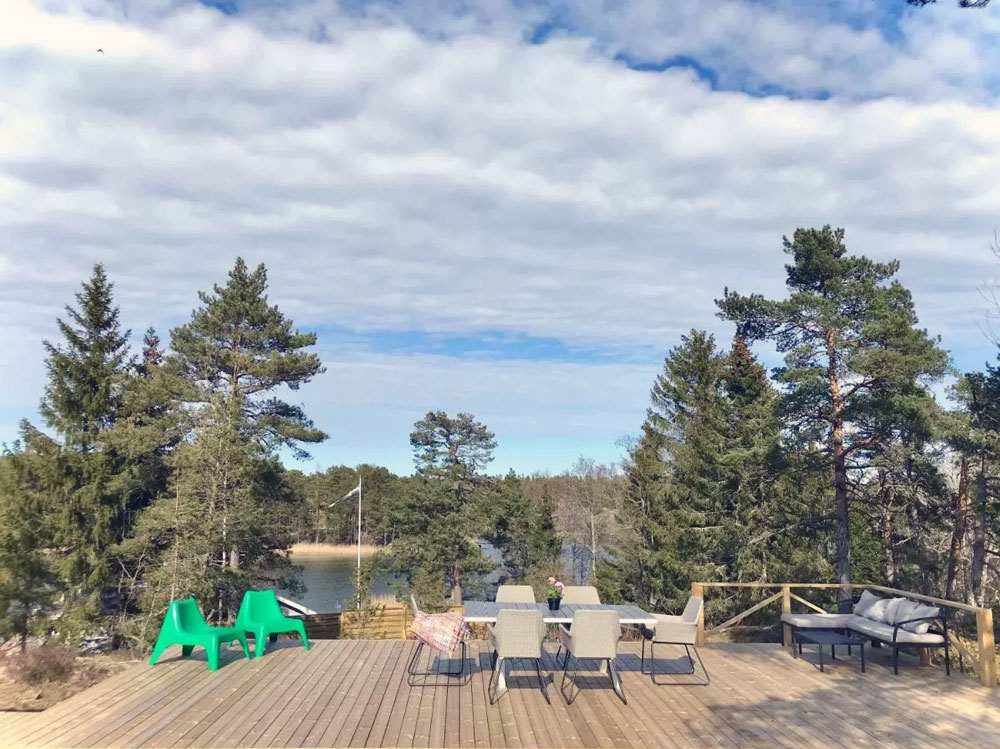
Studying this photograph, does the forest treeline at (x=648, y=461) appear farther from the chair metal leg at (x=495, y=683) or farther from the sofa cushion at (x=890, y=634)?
the chair metal leg at (x=495, y=683)

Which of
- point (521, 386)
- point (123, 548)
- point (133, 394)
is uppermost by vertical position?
point (521, 386)

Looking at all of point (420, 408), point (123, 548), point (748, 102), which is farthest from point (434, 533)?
point (748, 102)

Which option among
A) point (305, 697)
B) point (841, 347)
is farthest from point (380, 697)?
point (841, 347)

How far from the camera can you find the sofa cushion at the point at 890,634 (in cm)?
567

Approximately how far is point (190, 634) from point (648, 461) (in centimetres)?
1565

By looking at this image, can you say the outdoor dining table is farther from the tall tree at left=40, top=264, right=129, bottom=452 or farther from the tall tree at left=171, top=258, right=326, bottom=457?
the tall tree at left=171, top=258, right=326, bottom=457

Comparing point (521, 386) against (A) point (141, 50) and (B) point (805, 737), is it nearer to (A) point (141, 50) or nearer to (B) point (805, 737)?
(A) point (141, 50)

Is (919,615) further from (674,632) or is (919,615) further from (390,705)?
(390,705)

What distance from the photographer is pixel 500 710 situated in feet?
15.3

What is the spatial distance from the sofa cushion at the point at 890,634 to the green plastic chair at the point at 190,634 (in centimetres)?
550

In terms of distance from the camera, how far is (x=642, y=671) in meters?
5.84

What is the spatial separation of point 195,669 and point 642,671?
12.3ft

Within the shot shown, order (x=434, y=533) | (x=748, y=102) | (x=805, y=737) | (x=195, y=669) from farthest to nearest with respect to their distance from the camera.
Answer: (x=434, y=533) → (x=748, y=102) → (x=195, y=669) → (x=805, y=737)

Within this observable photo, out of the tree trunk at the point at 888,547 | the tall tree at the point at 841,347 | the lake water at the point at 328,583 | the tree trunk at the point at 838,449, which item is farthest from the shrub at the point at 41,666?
the lake water at the point at 328,583
